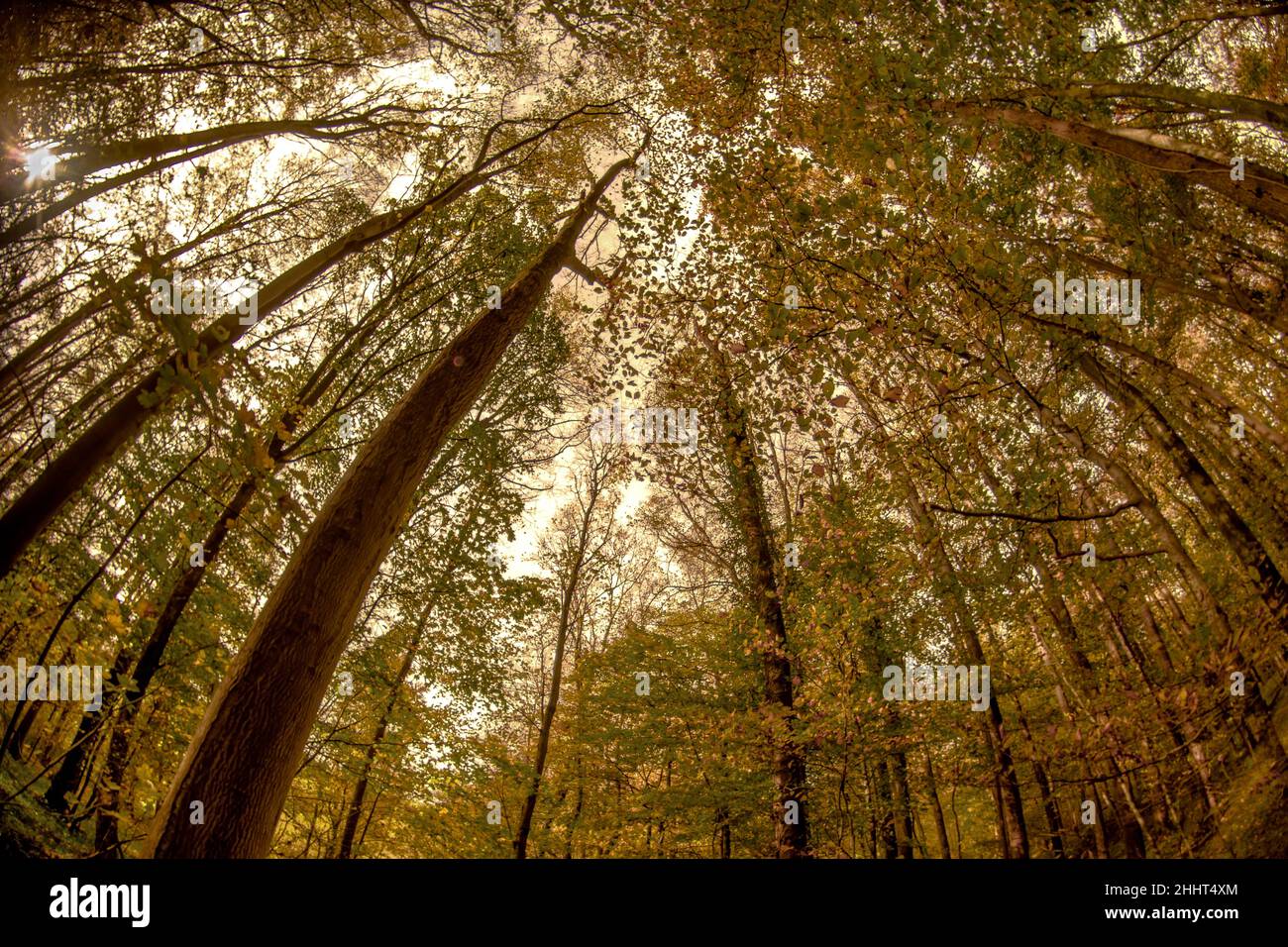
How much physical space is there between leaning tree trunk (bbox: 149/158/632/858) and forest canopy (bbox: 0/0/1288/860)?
0.07 feet

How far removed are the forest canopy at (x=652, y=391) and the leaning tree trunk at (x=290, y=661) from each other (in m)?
0.02

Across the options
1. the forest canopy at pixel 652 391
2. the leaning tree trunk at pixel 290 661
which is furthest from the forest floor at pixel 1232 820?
the leaning tree trunk at pixel 290 661

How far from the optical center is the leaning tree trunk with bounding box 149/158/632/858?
104 inches

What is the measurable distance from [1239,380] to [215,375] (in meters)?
16.2

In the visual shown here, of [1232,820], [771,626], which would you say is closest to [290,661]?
[1232,820]

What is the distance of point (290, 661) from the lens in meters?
2.96

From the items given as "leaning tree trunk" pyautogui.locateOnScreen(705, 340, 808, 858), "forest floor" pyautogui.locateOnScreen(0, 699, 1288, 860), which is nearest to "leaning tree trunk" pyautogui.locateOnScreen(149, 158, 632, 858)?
"forest floor" pyautogui.locateOnScreen(0, 699, 1288, 860)

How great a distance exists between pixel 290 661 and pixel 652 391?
8279 millimetres

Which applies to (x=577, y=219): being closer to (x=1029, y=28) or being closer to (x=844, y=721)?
(x=1029, y=28)

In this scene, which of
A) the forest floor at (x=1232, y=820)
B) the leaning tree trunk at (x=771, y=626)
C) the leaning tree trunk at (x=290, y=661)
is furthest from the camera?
the leaning tree trunk at (x=771, y=626)

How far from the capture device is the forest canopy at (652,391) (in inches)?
167

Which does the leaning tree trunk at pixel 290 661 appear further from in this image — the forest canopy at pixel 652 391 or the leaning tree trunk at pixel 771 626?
the leaning tree trunk at pixel 771 626

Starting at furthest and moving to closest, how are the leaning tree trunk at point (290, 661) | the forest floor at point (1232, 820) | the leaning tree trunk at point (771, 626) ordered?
the leaning tree trunk at point (771, 626), the forest floor at point (1232, 820), the leaning tree trunk at point (290, 661)

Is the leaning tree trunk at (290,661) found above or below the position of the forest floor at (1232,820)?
above
